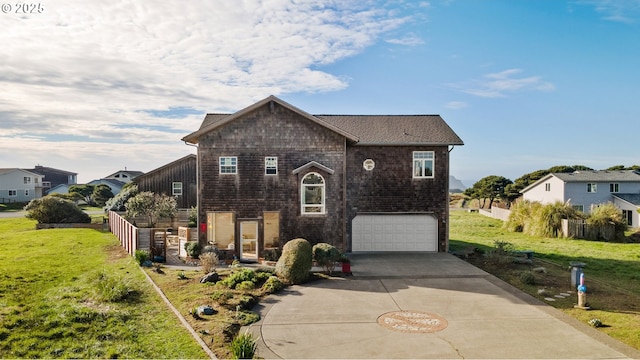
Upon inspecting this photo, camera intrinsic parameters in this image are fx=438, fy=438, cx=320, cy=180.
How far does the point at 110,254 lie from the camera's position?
22.0 meters

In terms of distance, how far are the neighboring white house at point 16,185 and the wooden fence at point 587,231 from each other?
71187mm

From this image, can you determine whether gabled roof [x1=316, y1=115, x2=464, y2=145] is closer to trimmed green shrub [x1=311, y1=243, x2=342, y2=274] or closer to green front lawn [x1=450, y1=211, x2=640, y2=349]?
green front lawn [x1=450, y1=211, x2=640, y2=349]

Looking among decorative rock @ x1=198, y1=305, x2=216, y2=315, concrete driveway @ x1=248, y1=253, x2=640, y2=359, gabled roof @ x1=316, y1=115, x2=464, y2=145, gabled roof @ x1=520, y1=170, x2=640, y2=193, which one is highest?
gabled roof @ x1=316, y1=115, x2=464, y2=145

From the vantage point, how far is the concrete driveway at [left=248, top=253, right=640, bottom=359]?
10.2m

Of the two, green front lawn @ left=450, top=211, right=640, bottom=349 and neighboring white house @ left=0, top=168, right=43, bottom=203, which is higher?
neighboring white house @ left=0, top=168, right=43, bottom=203

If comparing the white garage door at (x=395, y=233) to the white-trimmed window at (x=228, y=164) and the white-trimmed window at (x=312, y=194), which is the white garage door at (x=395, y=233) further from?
the white-trimmed window at (x=228, y=164)

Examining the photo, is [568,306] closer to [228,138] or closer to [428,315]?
[428,315]

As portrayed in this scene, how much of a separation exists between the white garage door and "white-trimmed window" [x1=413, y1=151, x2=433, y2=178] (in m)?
2.28

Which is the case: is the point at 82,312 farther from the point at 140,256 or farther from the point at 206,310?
the point at 140,256

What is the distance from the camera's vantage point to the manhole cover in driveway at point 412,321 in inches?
A: 463

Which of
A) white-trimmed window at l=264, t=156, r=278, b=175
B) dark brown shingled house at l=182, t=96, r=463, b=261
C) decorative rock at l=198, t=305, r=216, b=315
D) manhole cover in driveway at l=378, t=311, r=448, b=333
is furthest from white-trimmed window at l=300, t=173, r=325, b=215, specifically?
decorative rock at l=198, t=305, r=216, b=315

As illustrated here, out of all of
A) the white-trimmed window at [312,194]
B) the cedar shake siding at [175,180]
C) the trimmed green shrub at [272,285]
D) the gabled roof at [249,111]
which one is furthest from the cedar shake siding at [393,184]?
the cedar shake siding at [175,180]

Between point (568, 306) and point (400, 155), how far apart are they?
1159 cm

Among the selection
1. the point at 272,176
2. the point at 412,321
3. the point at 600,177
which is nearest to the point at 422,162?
the point at 272,176
